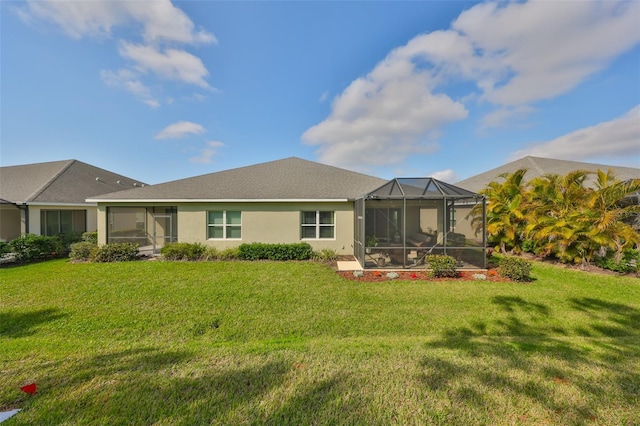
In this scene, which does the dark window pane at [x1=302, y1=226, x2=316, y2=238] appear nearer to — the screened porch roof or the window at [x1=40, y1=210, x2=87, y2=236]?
the screened porch roof

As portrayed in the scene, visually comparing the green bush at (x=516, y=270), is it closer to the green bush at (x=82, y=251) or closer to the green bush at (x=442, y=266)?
the green bush at (x=442, y=266)

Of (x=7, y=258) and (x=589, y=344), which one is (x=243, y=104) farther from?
(x=589, y=344)

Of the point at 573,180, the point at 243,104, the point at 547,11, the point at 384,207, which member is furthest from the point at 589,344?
the point at 243,104

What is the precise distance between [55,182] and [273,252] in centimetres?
1558

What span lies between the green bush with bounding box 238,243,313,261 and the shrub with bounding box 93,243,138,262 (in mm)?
4826

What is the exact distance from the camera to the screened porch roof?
30.6ft

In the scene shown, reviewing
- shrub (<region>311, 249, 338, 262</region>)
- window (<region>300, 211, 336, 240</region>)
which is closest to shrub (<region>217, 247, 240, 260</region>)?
window (<region>300, 211, 336, 240</region>)

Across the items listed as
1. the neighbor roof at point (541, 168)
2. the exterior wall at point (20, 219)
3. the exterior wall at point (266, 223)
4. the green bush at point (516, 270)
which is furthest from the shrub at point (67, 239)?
the neighbor roof at point (541, 168)

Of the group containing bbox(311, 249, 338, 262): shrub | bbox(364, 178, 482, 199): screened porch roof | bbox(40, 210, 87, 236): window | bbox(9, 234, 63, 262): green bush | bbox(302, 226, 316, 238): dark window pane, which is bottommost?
bbox(311, 249, 338, 262): shrub

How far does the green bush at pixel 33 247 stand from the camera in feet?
34.9

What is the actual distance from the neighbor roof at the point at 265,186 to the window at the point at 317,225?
991mm

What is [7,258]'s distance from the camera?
1083 centimetres

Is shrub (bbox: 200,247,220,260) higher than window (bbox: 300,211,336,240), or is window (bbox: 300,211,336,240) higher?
window (bbox: 300,211,336,240)

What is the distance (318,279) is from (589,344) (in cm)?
616
